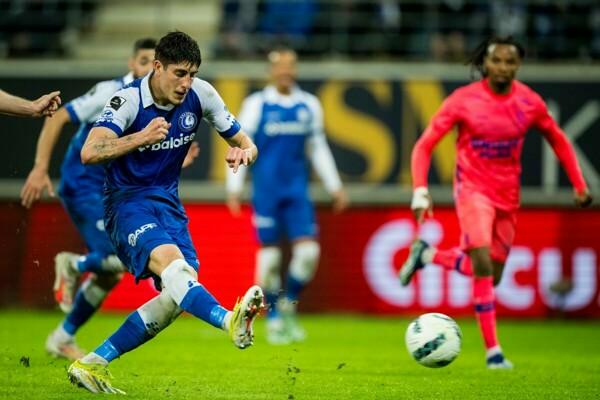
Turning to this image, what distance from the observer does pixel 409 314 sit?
15.0 m

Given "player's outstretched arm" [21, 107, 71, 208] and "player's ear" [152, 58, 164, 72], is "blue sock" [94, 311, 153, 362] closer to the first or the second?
"player's ear" [152, 58, 164, 72]

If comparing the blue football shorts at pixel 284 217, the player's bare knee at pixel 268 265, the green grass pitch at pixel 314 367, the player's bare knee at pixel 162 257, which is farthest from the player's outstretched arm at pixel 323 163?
the player's bare knee at pixel 162 257

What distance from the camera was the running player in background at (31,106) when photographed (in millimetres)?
7273

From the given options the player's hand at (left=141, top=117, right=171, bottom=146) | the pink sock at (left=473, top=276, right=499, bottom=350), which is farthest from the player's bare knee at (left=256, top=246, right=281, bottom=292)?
the player's hand at (left=141, top=117, right=171, bottom=146)

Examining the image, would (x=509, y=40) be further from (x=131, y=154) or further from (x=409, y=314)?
(x=409, y=314)

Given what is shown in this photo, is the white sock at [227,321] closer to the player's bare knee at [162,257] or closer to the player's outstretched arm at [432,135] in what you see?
the player's bare knee at [162,257]

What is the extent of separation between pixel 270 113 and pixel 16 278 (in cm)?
458

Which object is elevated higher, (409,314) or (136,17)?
(136,17)

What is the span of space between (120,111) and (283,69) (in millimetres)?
5747

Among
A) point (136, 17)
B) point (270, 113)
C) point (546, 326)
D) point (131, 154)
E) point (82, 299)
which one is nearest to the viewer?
point (131, 154)

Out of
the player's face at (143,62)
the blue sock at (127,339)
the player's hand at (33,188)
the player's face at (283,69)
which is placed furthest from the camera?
the player's face at (283,69)

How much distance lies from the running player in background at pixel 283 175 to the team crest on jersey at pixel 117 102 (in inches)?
220

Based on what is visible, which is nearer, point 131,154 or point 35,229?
point 131,154

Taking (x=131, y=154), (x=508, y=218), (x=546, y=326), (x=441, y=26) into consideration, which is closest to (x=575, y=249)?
(x=546, y=326)
